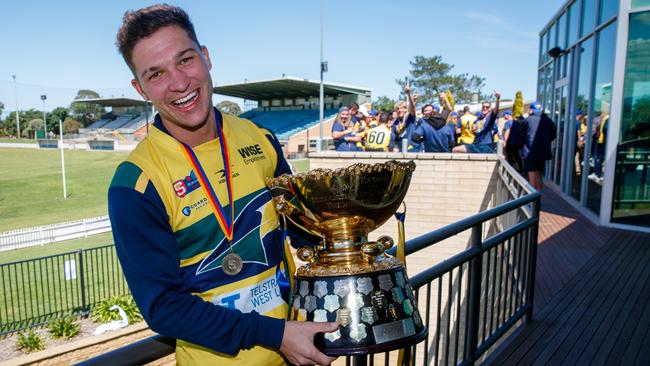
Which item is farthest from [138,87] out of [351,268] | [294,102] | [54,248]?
[294,102]

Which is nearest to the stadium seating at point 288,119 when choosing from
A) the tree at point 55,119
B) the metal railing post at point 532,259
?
the metal railing post at point 532,259

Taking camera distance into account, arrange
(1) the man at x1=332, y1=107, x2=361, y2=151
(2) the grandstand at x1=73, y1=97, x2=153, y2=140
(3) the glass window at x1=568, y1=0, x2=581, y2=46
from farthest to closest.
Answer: (2) the grandstand at x1=73, y1=97, x2=153, y2=140 → (1) the man at x1=332, y1=107, x2=361, y2=151 → (3) the glass window at x1=568, y1=0, x2=581, y2=46

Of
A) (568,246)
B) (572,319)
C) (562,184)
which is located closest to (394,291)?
(572,319)

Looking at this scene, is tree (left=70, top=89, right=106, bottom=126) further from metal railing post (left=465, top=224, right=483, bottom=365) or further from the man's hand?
the man's hand

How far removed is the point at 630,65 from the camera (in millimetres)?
7016

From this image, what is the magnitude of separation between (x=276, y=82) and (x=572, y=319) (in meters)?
43.7

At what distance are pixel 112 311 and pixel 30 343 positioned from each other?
173cm

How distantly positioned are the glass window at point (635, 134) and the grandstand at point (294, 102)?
3459 centimetres

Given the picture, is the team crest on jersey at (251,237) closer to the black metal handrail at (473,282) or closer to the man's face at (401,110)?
the black metal handrail at (473,282)

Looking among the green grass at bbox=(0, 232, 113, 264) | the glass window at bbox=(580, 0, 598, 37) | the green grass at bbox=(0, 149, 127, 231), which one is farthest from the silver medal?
the green grass at bbox=(0, 149, 127, 231)

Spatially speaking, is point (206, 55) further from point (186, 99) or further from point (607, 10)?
point (607, 10)

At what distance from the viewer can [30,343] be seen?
9500 millimetres

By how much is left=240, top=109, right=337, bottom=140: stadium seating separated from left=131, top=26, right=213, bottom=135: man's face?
147ft

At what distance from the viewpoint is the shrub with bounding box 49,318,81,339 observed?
10102 millimetres
